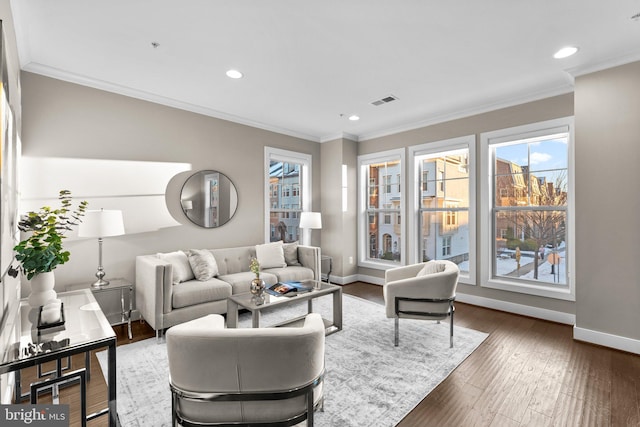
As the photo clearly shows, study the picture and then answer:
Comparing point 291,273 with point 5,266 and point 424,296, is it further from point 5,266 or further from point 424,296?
point 5,266

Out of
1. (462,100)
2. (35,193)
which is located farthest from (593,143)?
(35,193)

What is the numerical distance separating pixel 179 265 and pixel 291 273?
1.42 m

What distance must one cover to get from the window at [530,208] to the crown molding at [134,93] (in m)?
3.43

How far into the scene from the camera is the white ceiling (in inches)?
87.1

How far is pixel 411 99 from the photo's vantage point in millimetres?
3963

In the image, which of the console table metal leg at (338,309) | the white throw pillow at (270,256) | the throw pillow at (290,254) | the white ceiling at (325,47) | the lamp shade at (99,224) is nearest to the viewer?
the white ceiling at (325,47)

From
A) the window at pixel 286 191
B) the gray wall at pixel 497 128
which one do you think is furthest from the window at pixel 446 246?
the window at pixel 286 191

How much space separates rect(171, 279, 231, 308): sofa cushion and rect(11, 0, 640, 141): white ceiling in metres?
2.27

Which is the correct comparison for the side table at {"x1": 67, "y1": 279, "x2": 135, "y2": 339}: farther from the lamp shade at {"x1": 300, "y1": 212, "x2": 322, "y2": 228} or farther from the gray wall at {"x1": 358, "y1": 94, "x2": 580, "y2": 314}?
the gray wall at {"x1": 358, "y1": 94, "x2": 580, "y2": 314}

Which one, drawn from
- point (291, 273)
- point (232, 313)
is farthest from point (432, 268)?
point (232, 313)

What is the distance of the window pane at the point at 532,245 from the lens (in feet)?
12.3

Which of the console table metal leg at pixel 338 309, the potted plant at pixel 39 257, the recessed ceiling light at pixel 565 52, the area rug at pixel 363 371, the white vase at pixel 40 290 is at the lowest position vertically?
the area rug at pixel 363 371

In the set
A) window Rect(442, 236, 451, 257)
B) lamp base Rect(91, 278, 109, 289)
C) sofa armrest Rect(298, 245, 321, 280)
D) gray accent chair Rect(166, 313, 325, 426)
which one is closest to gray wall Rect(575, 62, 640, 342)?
window Rect(442, 236, 451, 257)

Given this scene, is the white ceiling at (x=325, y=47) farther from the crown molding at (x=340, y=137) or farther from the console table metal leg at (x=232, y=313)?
the console table metal leg at (x=232, y=313)
